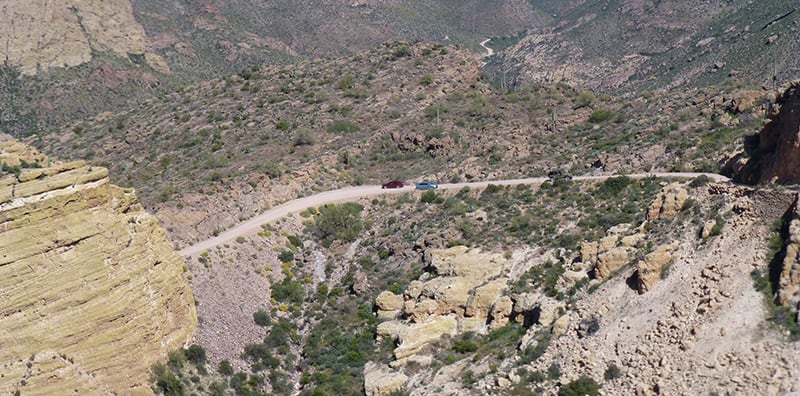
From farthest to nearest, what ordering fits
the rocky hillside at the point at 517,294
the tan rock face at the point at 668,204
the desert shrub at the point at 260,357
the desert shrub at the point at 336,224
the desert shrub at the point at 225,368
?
the desert shrub at the point at 336,224, the desert shrub at the point at 260,357, the desert shrub at the point at 225,368, the tan rock face at the point at 668,204, the rocky hillside at the point at 517,294

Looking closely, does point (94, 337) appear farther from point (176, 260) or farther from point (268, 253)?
point (268, 253)

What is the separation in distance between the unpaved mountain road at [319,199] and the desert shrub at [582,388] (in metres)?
17.8

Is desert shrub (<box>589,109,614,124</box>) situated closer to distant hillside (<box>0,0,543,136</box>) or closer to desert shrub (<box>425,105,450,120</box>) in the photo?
desert shrub (<box>425,105,450,120</box>)

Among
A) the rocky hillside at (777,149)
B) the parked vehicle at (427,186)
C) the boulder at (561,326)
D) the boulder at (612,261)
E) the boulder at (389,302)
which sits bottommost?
the boulder at (389,302)

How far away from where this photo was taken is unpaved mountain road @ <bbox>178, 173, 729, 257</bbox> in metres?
40.4

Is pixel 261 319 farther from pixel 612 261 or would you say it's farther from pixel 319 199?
pixel 612 261

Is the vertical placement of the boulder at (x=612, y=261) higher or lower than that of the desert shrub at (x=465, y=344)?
higher

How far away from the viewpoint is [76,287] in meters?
25.5

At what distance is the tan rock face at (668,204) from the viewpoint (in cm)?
2994

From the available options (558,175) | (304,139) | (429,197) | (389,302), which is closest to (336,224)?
(429,197)

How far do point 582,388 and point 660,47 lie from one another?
11394 cm

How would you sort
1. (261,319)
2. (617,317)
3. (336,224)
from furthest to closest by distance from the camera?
(336,224)
(261,319)
(617,317)

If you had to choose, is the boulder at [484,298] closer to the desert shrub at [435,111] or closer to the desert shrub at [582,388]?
the desert shrub at [582,388]

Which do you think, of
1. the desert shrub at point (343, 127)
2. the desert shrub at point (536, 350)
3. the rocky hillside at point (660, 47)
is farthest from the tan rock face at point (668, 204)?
the rocky hillside at point (660, 47)
